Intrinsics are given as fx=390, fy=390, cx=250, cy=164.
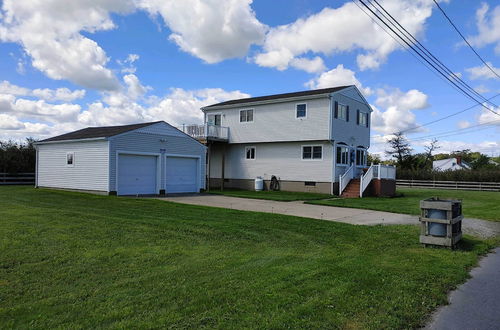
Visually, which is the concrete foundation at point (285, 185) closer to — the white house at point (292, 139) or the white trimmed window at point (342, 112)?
the white house at point (292, 139)

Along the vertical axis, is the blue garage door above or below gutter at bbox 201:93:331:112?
below

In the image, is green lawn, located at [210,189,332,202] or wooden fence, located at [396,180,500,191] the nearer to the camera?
green lawn, located at [210,189,332,202]

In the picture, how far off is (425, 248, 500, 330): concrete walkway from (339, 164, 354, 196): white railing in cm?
1758

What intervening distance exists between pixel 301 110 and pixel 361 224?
15.1m

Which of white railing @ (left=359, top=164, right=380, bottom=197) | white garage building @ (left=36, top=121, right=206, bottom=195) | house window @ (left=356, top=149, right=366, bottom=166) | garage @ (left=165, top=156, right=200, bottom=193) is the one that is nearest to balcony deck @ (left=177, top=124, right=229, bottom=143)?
white garage building @ (left=36, top=121, right=206, bottom=195)

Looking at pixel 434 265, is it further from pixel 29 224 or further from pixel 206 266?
pixel 29 224

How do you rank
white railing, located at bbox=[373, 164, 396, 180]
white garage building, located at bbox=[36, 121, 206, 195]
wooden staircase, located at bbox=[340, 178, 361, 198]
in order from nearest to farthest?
white garage building, located at bbox=[36, 121, 206, 195]
wooden staircase, located at bbox=[340, 178, 361, 198]
white railing, located at bbox=[373, 164, 396, 180]

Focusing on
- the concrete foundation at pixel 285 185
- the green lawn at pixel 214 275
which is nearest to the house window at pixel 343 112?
the concrete foundation at pixel 285 185

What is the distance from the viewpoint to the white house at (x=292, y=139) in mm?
24453

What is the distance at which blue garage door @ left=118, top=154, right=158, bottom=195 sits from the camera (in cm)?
1967

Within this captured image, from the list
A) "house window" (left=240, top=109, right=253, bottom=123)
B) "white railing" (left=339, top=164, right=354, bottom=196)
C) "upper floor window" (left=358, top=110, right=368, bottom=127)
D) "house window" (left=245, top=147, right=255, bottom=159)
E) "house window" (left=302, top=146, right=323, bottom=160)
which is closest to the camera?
"white railing" (left=339, top=164, right=354, bottom=196)

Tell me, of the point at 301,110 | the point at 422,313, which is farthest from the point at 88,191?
the point at 422,313

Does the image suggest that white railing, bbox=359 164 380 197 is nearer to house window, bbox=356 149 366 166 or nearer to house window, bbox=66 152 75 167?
house window, bbox=356 149 366 166

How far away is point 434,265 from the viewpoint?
6664mm
